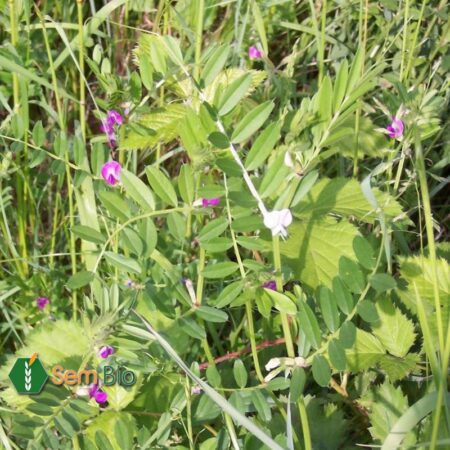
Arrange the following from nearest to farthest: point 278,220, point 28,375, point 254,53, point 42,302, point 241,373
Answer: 1. point 278,220
2. point 241,373
3. point 28,375
4. point 42,302
5. point 254,53

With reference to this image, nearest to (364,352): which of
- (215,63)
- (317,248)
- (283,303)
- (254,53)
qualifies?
(317,248)

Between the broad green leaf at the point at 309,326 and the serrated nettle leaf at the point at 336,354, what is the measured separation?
0.06 ft

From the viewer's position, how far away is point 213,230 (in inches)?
36.0

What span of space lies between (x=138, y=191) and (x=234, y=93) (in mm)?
177

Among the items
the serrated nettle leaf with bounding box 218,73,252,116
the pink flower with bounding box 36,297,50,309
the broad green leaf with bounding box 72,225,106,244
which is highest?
the serrated nettle leaf with bounding box 218,73,252,116

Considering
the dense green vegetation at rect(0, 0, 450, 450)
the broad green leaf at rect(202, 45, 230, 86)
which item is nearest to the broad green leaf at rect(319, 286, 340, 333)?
the dense green vegetation at rect(0, 0, 450, 450)

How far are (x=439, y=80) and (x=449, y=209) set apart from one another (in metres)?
0.33

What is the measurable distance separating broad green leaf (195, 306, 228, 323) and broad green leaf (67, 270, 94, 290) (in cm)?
14

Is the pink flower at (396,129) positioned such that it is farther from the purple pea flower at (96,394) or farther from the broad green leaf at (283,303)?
the purple pea flower at (96,394)

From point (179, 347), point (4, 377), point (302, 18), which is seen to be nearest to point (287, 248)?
point (179, 347)

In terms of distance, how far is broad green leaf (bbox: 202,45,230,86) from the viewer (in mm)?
906

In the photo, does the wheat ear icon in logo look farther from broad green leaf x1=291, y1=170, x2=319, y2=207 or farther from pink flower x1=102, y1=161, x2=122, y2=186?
broad green leaf x1=291, y1=170, x2=319, y2=207

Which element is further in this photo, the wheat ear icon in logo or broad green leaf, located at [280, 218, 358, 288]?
broad green leaf, located at [280, 218, 358, 288]

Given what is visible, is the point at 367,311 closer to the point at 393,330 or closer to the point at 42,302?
the point at 393,330
